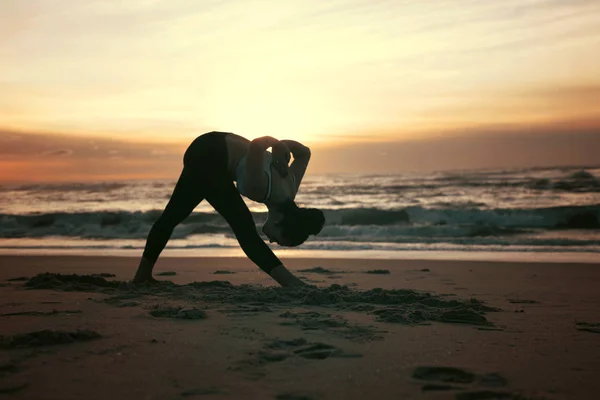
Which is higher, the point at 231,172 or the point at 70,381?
the point at 231,172

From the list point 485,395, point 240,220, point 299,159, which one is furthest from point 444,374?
point 240,220

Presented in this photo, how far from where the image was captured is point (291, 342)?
3576 millimetres

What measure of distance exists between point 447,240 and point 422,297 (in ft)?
28.8

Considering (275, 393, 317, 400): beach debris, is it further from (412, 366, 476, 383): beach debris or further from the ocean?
the ocean

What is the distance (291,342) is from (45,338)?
4.37 feet

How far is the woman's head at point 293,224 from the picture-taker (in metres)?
4.83

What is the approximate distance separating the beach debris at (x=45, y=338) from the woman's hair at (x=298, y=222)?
1.69 meters

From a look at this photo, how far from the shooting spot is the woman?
4.91 m

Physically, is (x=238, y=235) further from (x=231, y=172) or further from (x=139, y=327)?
(x=139, y=327)

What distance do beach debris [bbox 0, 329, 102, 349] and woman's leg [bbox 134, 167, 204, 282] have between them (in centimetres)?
209

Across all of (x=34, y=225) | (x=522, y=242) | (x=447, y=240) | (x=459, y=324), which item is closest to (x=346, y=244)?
(x=447, y=240)

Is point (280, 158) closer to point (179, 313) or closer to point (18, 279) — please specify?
point (179, 313)

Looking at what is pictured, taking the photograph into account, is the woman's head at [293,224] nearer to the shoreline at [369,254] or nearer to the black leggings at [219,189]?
the black leggings at [219,189]

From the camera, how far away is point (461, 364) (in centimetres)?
318
